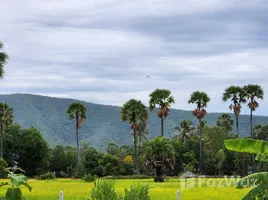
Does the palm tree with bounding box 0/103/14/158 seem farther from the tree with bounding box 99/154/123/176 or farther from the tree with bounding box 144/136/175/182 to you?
the tree with bounding box 144/136/175/182

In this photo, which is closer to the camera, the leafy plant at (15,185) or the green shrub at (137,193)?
the leafy plant at (15,185)

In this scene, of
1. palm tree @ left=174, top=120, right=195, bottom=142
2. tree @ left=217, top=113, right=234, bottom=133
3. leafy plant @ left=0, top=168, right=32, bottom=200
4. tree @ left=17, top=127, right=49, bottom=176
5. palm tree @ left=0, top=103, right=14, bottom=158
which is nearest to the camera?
leafy plant @ left=0, top=168, right=32, bottom=200

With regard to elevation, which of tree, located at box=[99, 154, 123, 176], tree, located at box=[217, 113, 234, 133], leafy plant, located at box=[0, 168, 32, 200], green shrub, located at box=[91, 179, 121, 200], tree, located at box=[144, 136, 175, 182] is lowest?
tree, located at box=[99, 154, 123, 176]

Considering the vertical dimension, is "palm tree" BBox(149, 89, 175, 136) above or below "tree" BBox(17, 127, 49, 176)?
above

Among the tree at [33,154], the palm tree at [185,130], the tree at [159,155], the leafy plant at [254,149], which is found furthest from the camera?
the palm tree at [185,130]

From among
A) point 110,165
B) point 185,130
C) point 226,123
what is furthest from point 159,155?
point 226,123

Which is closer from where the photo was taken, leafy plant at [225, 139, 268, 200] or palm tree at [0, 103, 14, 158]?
leafy plant at [225, 139, 268, 200]

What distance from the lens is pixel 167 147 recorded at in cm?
5244

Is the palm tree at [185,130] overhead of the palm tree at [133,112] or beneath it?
beneath

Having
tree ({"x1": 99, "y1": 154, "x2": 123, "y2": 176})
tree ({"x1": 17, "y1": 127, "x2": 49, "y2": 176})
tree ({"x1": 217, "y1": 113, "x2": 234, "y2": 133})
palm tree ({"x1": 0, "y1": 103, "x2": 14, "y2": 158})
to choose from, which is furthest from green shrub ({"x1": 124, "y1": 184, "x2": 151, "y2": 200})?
tree ({"x1": 217, "y1": 113, "x2": 234, "y2": 133})

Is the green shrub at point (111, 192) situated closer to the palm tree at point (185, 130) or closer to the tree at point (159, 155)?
the tree at point (159, 155)

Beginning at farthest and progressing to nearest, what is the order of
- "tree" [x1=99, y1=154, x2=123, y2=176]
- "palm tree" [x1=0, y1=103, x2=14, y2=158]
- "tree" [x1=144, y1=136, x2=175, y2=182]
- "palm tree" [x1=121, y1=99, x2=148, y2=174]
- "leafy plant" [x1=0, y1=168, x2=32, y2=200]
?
"palm tree" [x1=121, y1=99, x2=148, y2=174] < "palm tree" [x1=0, y1=103, x2=14, y2=158] < "tree" [x1=99, y1=154, x2=123, y2=176] < "tree" [x1=144, y1=136, x2=175, y2=182] < "leafy plant" [x1=0, y1=168, x2=32, y2=200]

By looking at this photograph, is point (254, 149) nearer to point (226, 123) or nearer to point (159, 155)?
point (159, 155)

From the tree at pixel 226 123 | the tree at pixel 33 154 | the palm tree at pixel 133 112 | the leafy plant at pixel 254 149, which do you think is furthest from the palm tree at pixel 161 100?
the leafy plant at pixel 254 149
